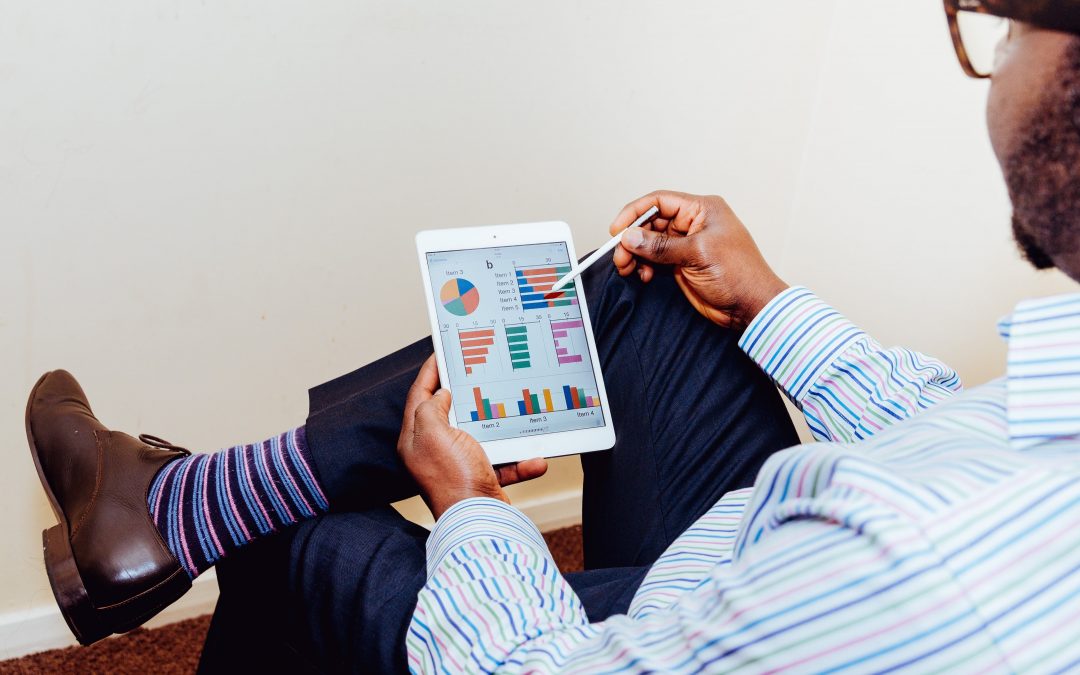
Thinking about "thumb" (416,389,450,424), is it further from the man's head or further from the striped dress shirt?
Result: the man's head

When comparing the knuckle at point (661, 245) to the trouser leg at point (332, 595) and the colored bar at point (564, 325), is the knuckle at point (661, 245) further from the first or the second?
the trouser leg at point (332, 595)

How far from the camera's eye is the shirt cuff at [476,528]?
0.65m

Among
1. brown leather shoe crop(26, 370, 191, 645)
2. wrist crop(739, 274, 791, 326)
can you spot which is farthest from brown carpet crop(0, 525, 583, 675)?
wrist crop(739, 274, 791, 326)

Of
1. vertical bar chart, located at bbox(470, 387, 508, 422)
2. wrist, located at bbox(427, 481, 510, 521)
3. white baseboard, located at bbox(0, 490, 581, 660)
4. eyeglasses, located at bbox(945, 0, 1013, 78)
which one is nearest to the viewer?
eyeglasses, located at bbox(945, 0, 1013, 78)

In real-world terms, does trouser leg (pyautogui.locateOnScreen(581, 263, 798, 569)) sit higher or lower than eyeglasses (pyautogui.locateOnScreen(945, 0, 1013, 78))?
lower

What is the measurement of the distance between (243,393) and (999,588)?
0.95m

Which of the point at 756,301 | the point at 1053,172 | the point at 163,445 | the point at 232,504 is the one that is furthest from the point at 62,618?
the point at 1053,172

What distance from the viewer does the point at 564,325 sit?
0.91 meters

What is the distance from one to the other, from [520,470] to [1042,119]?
55 cm

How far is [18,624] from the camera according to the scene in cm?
110

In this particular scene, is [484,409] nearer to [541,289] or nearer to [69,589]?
[541,289]

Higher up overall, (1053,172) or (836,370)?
(1053,172)

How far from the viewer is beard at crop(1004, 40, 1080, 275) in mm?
497

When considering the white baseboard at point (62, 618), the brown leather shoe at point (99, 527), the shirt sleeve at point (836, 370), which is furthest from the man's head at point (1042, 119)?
the white baseboard at point (62, 618)
